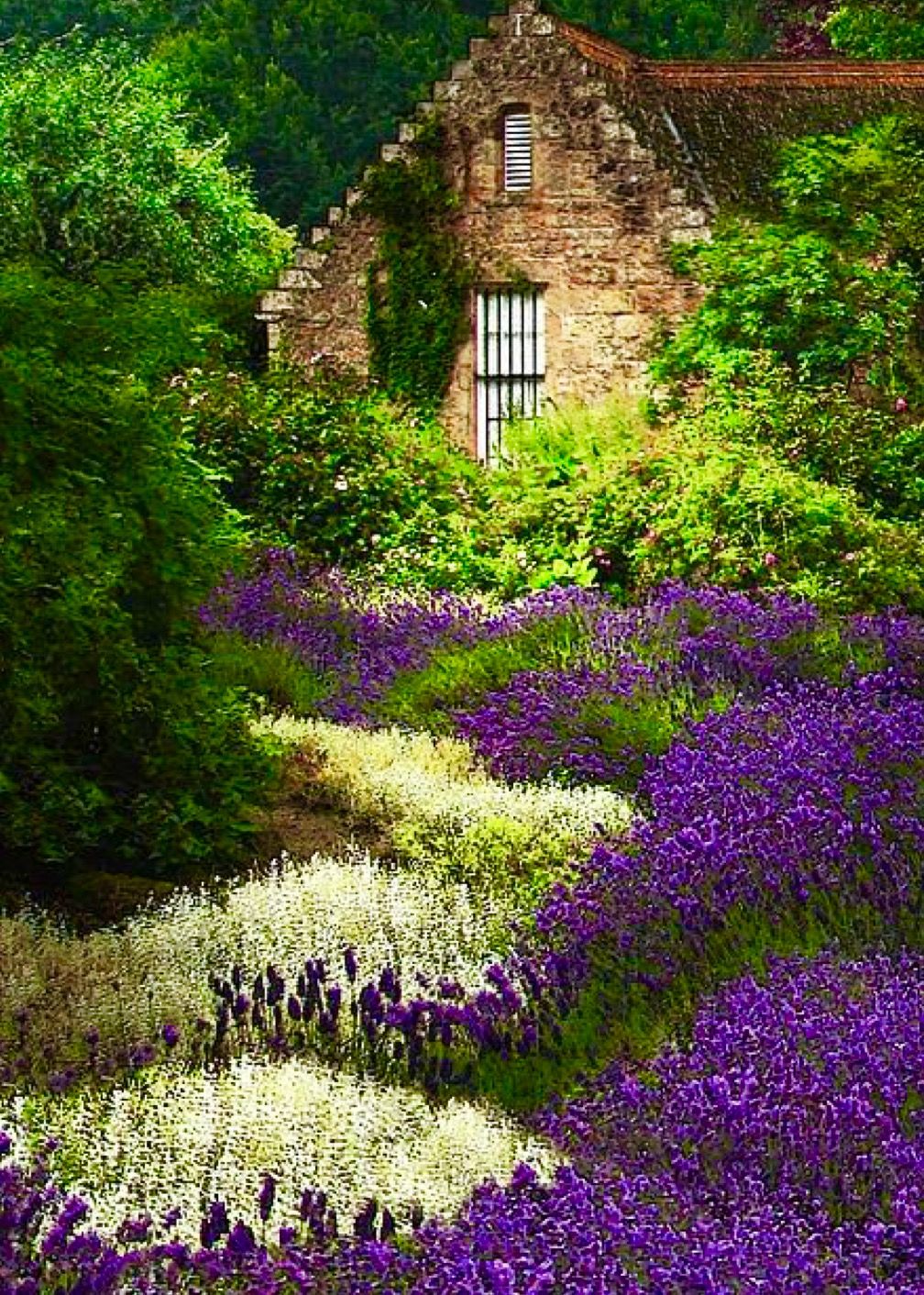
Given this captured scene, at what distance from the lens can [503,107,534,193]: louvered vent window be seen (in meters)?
21.4

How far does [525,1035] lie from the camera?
5.69 m

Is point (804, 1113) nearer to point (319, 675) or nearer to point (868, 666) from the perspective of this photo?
point (868, 666)

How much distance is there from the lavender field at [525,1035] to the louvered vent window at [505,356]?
39.4 feet

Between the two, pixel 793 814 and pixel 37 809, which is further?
pixel 37 809

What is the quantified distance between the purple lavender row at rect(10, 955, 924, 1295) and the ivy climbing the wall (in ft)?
55.2

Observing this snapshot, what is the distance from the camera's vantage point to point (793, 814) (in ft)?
22.5

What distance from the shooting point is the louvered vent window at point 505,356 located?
21.7 m

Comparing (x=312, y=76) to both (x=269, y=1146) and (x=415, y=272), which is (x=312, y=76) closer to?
(x=415, y=272)

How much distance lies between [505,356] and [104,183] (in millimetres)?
8083

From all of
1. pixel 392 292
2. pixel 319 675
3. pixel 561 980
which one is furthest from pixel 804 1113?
pixel 392 292

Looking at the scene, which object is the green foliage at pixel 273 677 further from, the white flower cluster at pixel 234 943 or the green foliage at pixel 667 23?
the green foliage at pixel 667 23

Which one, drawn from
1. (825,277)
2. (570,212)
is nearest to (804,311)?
(825,277)

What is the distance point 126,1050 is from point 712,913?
163 centimetres

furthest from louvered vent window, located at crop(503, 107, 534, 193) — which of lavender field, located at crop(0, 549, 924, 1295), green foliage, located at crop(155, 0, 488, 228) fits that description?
green foliage, located at crop(155, 0, 488, 228)
